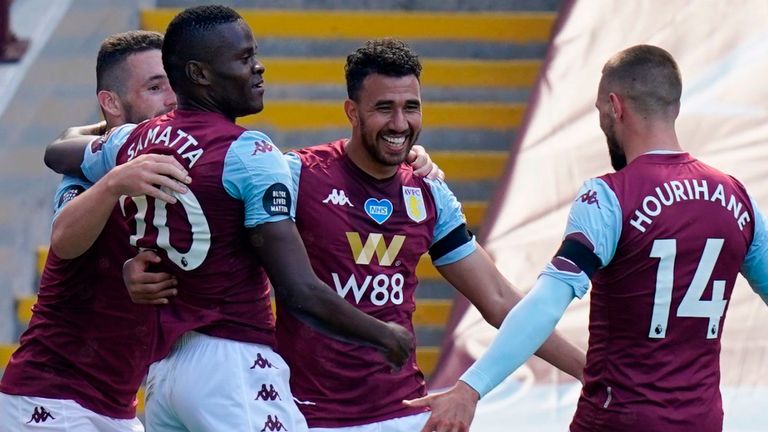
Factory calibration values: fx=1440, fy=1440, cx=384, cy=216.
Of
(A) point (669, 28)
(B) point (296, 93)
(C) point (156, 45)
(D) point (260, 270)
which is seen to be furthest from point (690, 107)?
(D) point (260, 270)

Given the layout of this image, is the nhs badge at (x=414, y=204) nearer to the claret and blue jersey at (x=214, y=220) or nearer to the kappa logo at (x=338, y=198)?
the kappa logo at (x=338, y=198)

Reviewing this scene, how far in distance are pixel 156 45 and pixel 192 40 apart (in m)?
1.19

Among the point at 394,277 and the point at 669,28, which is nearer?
the point at 394,277

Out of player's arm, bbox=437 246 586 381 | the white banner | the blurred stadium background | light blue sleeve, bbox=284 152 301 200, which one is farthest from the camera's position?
the blurred stadium background

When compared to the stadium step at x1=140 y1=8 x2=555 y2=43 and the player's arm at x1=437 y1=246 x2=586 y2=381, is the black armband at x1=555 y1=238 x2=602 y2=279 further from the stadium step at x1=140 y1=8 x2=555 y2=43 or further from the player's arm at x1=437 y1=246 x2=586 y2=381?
the stadium step at x1=140 y1=8 x2=555 y2=43

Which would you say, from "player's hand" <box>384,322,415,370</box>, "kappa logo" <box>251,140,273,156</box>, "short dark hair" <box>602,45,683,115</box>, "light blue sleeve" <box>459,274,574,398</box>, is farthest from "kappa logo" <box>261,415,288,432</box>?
"short dark hair" <box>602,45,683,115</box>

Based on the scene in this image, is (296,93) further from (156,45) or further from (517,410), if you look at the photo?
(156,45)

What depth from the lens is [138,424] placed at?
5500mm

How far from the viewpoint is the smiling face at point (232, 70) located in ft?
15.2

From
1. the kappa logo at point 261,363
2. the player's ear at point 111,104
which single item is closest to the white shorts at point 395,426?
the kappa logo at point 261,363

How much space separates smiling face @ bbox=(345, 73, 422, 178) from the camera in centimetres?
530

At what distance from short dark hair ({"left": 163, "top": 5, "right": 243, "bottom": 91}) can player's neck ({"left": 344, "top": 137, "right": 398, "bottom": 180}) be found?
0.87 m

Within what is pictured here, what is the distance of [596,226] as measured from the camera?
455 cm

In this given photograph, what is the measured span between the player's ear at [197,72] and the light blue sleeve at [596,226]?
1.27 meters
